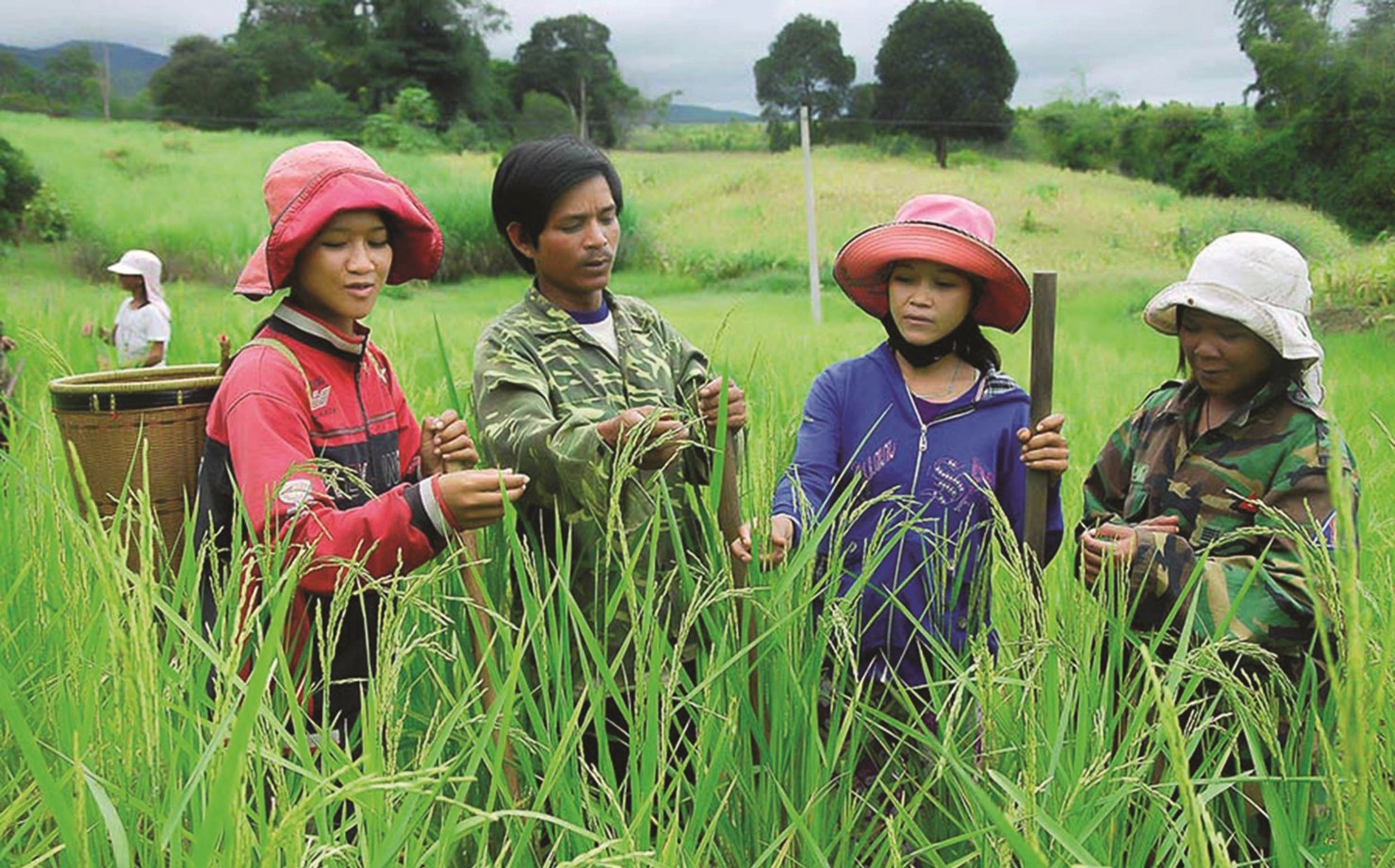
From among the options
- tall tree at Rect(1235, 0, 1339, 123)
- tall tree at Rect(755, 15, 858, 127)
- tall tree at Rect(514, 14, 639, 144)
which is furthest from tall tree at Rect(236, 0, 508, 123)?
tall tree at Rect(1235, 0, 1339, 123)

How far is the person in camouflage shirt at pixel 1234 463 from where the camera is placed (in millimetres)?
1494

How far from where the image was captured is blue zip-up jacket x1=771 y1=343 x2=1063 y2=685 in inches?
69.4

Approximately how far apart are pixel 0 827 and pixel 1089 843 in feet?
3.45

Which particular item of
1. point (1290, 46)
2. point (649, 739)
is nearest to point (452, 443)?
point (649, 739)

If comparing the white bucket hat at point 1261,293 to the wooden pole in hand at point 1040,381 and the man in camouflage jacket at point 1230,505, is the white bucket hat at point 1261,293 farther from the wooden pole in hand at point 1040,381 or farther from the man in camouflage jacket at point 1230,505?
the wooden pole in hand at point 1040,381

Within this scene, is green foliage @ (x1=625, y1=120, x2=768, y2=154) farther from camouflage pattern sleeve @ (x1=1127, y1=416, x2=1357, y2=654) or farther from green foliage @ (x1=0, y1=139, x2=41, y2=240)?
camouflage pattern sleeve @ (x1=1127, y1=416, x2=1357, y2=654)

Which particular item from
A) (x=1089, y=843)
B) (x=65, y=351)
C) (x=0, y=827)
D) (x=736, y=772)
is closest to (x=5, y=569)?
(x=0, y=827)

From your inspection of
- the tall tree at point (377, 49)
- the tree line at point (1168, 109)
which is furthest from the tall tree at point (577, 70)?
the tree line at point (1168, 109)

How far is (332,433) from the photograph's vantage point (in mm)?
1583

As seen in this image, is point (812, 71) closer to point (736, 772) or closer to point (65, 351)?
point (65, 351)

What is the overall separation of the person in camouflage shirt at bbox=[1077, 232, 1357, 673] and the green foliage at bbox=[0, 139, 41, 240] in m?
17.6

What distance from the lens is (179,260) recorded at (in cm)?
1388

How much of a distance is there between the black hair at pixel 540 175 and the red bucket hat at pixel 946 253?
0.46 m

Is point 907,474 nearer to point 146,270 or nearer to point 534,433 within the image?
point 534,433
